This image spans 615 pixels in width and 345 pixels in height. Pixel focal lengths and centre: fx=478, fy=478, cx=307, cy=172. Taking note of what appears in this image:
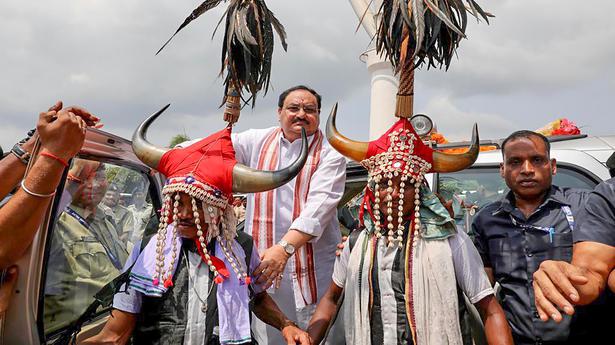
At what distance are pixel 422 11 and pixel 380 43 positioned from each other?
1.00ft

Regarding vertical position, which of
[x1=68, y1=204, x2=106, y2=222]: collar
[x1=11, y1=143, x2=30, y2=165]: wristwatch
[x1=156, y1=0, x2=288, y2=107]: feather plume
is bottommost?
[x1=68, y1=204, x2=106, y2=222]: collar

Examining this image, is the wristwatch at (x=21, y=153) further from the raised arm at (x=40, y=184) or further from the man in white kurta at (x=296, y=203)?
the man in white kurta at (x=296, y=203)

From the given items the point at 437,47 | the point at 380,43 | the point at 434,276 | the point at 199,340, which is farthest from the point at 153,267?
the point at 437,47

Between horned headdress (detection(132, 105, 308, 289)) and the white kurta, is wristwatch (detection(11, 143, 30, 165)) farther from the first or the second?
the white kurta

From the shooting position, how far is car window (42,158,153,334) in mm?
2412

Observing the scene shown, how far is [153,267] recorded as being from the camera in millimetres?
2043

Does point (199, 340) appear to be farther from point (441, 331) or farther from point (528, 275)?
point (528, 275)

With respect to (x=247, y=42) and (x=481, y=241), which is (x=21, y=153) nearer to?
(x=247, y=42)

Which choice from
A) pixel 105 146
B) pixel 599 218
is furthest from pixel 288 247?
pixel 599 218

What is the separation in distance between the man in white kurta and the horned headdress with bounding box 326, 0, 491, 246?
46cm

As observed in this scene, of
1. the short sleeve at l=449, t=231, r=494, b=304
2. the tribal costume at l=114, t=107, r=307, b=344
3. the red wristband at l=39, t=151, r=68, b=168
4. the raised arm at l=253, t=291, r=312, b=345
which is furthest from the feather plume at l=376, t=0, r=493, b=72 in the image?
the red wristband at l=39, t=151, r=68, b=168

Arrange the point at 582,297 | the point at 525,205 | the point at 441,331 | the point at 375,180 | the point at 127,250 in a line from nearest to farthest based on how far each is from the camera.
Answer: the point at 582,297
the point at 441,331
the point at 375,180
the point at 525,205
the point at 127,250

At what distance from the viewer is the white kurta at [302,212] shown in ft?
9.02

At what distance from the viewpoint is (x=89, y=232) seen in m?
2.90
